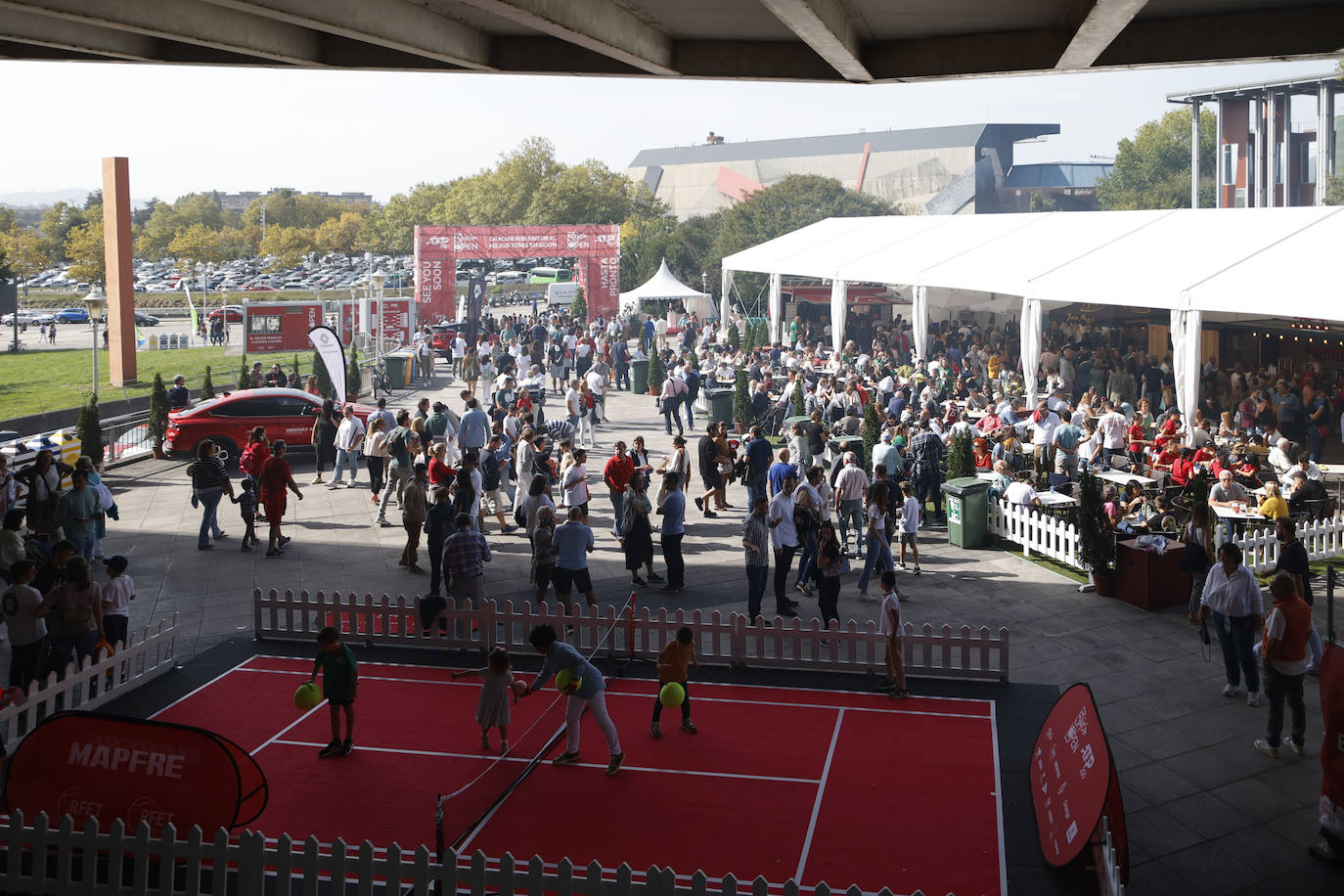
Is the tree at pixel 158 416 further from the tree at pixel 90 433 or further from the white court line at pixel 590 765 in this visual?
the white court line at pixel 590 765

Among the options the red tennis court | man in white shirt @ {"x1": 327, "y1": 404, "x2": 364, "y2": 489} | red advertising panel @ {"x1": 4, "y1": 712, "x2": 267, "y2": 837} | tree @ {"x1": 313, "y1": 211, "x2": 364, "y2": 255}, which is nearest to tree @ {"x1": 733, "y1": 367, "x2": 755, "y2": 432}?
man in white shirt @ {"x1": 327, "y1": 404, "x2": 364, "y2": 489}

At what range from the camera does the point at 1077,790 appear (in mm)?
7418

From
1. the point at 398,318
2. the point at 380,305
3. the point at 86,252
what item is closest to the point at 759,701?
the point at 380,305

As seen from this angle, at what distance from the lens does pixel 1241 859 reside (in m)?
7.96

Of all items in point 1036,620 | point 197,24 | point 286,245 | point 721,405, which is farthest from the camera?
point 286,245

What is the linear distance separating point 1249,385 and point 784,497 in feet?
49.7

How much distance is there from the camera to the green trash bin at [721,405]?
26.9 m

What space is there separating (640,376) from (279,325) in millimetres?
17533

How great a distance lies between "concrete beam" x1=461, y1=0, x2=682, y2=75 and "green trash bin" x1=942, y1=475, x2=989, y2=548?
8408mm

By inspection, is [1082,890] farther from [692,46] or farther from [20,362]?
[20,362]

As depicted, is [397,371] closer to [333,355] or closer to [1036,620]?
[333,355]

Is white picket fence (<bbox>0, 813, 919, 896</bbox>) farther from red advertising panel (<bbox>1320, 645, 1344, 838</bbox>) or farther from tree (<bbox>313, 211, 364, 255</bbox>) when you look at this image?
tree (<bbox>313, 211, 364, 255</bbox>)

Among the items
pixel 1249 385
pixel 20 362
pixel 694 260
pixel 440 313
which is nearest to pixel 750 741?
pixel 1249 385

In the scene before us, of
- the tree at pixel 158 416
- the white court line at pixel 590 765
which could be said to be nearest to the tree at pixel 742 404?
the tree at pixel 158 416
